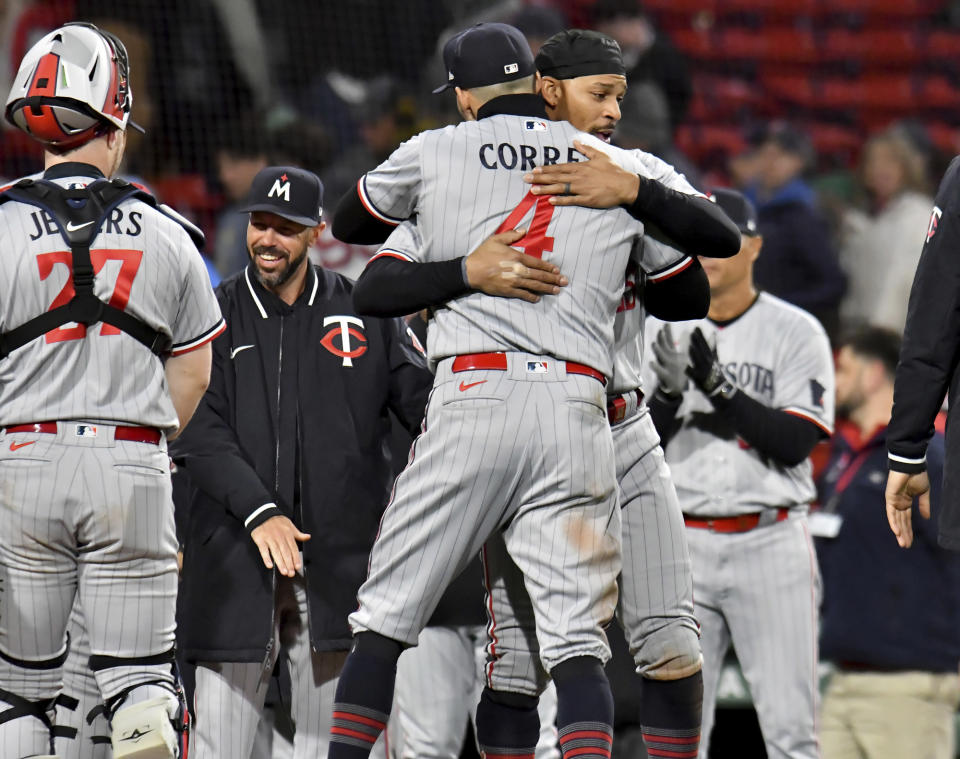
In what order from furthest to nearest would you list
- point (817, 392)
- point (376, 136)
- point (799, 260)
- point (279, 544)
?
point (376, 136), point (799, 260), point (817, 392), point (279, 544)

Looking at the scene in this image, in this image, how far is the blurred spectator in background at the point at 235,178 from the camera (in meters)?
7.60

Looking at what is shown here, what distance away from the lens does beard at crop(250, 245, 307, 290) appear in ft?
13.3

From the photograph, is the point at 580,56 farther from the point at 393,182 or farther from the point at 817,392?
the point at 817,392

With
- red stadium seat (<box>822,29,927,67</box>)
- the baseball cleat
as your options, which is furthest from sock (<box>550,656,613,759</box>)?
red stadium seat (<box>822,29,927,67</box>)

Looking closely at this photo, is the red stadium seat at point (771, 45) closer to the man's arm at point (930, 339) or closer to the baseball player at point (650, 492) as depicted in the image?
the baseball player at point (650, 492)

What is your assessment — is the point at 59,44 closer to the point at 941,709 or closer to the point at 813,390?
the point at 813,390

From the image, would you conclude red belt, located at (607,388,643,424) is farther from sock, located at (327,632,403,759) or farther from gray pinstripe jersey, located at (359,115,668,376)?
sock, located at (327,632,403,759)

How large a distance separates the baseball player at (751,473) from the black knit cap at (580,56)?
1.09 m

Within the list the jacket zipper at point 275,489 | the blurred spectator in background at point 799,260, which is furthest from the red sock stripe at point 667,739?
the blurred spectator in background at point 799,260

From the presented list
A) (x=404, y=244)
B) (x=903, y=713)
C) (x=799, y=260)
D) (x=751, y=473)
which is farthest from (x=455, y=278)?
(x=799, y=260)

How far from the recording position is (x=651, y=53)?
32.6 ft

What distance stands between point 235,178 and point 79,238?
15.8 ft

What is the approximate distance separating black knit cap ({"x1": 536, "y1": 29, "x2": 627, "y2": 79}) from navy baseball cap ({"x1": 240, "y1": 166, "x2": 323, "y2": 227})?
0.80 meters

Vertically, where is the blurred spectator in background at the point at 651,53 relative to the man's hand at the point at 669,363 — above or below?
above
